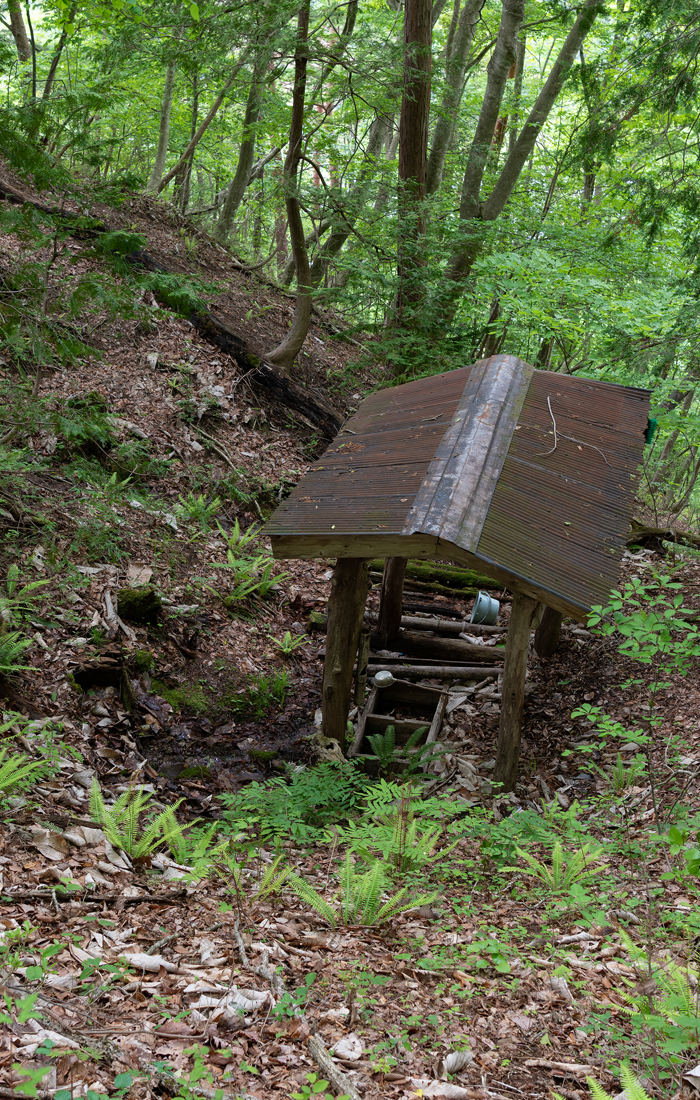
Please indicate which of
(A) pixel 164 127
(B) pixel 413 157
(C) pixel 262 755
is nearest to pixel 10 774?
(C) pixel 262 755

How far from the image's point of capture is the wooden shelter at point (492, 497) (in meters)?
4.41

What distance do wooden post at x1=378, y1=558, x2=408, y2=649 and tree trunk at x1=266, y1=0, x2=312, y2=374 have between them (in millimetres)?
4969

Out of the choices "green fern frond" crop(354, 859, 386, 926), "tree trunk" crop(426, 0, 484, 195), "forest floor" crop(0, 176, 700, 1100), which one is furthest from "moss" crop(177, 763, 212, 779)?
"tree trunk" crop(426, 0, 484, 195)

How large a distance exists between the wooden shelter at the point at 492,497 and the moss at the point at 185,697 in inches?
50.4

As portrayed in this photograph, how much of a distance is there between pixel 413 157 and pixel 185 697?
25.7 ft

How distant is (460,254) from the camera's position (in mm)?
10219

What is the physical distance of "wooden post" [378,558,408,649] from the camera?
7.82 metres

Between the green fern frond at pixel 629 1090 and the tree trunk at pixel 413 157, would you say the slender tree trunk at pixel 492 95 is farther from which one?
the green fern frond at pixel 629 1090

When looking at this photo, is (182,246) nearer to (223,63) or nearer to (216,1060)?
(223,63)

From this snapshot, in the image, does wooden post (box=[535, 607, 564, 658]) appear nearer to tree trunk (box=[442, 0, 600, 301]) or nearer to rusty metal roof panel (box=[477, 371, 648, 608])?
rusty metal roof panel (box=[477, 371, 648, 608])

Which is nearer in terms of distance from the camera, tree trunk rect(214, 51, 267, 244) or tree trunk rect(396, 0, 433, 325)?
tree trunk rect(396, 0, 433, 325)

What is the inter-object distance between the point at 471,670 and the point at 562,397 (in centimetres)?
287

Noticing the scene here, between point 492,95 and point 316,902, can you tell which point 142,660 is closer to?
point 316,902

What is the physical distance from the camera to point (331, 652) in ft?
19.8
